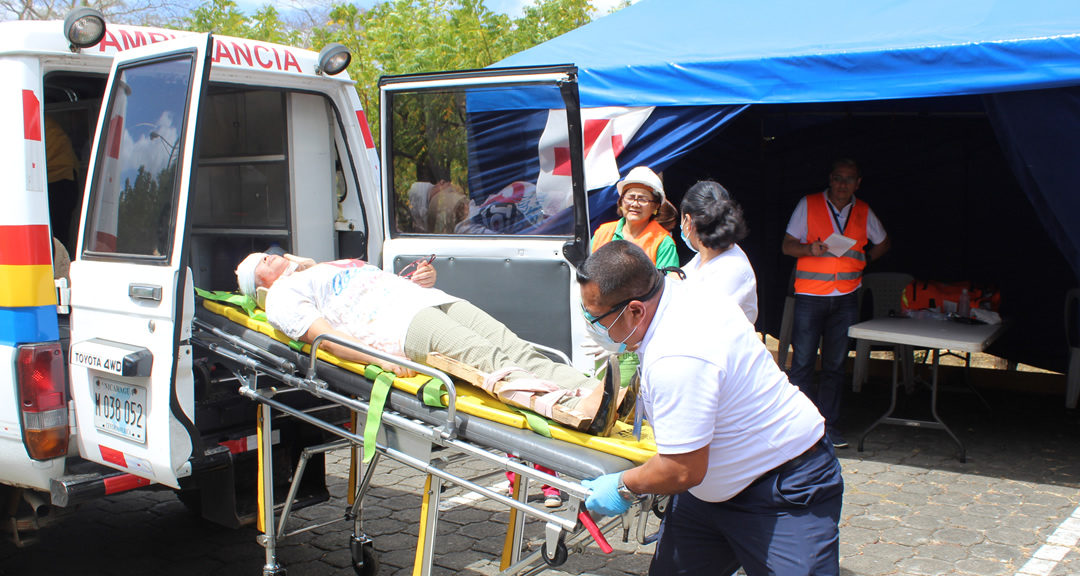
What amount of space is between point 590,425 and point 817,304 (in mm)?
3393

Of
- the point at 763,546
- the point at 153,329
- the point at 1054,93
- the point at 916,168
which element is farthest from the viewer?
the point at 916,168

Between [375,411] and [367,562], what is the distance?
3.32 ft

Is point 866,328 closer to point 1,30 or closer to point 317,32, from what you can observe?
point 1,30

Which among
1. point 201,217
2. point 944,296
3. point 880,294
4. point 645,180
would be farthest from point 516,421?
point 880,294

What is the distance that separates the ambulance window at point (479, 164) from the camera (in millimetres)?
3900

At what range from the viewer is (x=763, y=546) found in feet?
7.04

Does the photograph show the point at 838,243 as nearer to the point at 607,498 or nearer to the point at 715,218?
the point at 715,218

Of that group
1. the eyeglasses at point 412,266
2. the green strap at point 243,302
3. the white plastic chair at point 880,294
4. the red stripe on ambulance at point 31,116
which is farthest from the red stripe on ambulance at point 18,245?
the white plastic chair at point 880,294

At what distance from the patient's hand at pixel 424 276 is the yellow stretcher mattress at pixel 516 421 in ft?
2.49

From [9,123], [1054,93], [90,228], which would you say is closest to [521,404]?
[90,228]

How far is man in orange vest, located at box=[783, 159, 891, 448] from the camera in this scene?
5.35 m

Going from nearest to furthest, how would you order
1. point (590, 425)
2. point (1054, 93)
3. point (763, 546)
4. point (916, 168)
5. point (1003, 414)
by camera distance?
point (763, 546) → point (590, 425) → point (1054, 93) → point (1003, 414) → point (916, 168)

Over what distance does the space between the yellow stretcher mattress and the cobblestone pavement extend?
3.67 feet

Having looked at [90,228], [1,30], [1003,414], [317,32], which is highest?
[317,32]
